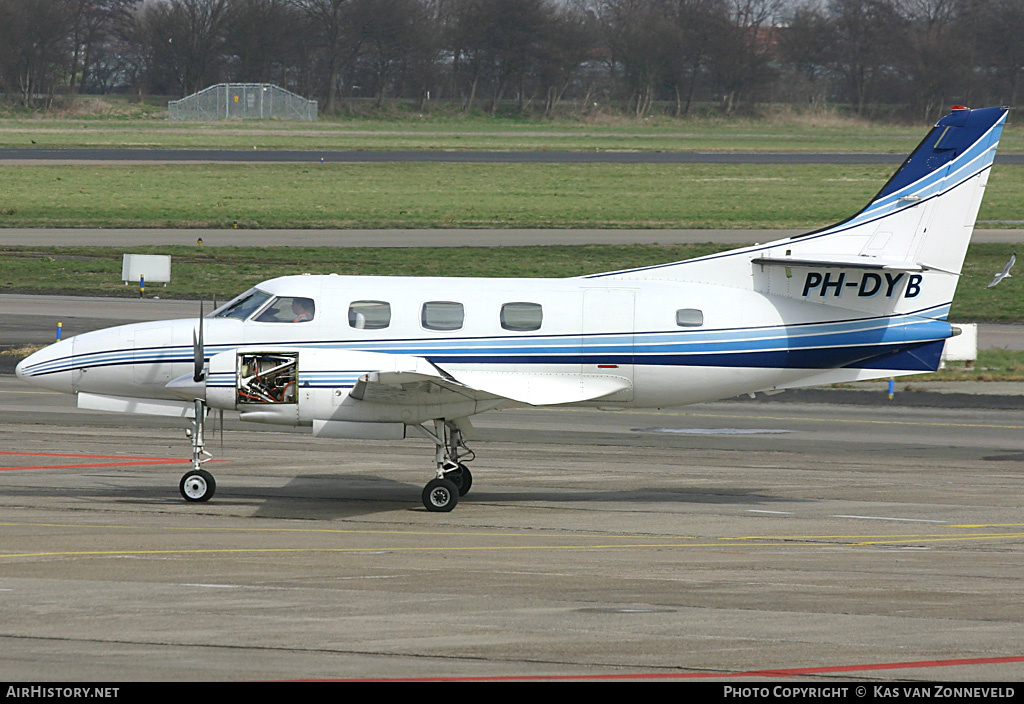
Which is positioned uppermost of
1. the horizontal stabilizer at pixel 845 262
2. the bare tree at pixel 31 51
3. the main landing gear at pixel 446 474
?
the bare tree at pixel 31 51

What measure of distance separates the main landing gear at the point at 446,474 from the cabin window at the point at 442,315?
141 cm

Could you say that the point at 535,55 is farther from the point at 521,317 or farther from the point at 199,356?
the point at 199,356

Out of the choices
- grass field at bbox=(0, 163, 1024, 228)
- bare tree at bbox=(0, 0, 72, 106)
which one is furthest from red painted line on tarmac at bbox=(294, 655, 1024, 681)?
bare tree at bbox=(0, 0, 72, 106)

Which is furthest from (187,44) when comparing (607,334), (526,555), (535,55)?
(526,555)

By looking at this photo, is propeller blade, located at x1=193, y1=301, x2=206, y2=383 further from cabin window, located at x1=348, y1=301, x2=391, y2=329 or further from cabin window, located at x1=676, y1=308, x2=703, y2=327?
cabin window, located at x1=676, y1=308, x2=703, y2=327

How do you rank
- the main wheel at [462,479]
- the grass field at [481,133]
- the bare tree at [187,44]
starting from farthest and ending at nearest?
the bare tree at [187,44]
the grass field at [481,133]
the main wheel at [462,479]

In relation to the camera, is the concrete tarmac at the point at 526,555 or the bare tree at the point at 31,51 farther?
the bare tree at the point at 31,51

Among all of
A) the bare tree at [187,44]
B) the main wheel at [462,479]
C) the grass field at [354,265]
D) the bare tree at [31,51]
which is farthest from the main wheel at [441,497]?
the bare tree at [187,44]

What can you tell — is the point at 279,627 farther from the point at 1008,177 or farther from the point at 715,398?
the point at 1008,177

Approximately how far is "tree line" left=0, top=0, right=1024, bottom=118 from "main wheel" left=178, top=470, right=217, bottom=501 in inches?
4438

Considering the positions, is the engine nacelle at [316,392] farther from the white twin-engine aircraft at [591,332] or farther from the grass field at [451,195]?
the grass field at [451,195]

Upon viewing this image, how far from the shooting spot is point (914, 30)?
463 ft

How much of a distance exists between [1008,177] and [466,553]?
66.9m

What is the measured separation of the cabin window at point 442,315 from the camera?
55.1 feet
